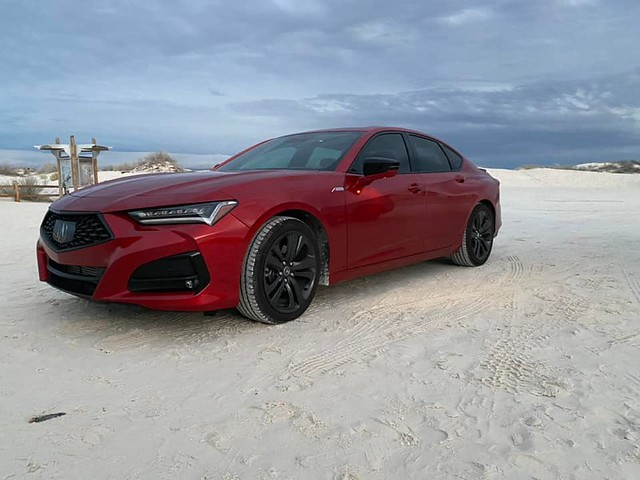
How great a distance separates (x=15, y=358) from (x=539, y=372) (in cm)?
316

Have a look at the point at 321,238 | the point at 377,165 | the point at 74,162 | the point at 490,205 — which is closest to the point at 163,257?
the point at 321,238

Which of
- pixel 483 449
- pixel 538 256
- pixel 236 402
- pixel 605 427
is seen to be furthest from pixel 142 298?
pixel 538 256

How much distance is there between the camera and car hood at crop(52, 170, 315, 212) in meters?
3.60

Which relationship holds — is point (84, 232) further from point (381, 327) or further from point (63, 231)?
point (381, 327)

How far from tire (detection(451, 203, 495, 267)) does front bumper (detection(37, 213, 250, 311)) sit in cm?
323

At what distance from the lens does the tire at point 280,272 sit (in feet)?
12.3

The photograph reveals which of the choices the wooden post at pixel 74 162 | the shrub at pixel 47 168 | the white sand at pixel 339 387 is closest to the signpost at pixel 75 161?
the wooden post at pixel 74 162

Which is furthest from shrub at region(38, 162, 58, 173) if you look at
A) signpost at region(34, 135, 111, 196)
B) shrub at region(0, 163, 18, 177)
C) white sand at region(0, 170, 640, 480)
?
white sand at region(0, 170, 640, 480)

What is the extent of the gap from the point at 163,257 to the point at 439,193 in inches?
121

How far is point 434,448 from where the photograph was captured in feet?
7.65

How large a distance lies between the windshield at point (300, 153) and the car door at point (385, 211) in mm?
190

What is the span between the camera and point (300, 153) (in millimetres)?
4953

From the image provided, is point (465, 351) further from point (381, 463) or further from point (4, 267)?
point (4, 267)

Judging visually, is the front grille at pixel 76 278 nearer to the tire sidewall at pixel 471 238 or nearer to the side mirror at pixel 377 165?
the side mirror at pixel 377 165
